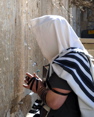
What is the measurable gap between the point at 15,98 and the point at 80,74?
3.77 feet

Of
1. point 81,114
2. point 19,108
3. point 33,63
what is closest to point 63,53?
point 81,114

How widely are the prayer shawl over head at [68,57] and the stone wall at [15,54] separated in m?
0.46

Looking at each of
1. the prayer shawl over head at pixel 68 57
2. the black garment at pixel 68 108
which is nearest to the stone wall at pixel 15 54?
the prayer shawl over head at pixel 68 57

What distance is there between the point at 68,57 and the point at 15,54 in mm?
972

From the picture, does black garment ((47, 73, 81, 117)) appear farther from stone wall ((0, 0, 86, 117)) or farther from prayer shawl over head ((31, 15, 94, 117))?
stone wall ((0, 0, 86, 117))

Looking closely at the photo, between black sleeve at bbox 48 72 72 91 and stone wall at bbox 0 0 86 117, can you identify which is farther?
stone wall at bbox 0 0 86 117

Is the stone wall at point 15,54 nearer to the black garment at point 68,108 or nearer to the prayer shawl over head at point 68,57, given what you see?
the prayer shawl over head at point 68,57

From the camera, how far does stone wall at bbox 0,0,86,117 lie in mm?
2410

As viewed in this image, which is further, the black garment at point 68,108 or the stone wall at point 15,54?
the stone wall at point 15,54

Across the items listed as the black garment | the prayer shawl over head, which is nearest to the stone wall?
the prayer shawl over head

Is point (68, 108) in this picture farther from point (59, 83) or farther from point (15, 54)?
point (15, 54)

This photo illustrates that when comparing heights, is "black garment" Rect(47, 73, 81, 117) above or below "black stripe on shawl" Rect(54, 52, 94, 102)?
below

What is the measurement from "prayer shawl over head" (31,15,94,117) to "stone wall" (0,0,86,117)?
1.51ft

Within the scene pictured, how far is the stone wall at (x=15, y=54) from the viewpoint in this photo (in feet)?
7.91
